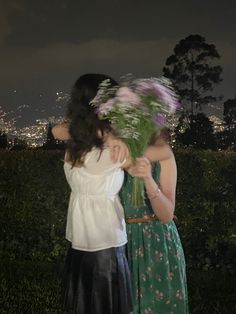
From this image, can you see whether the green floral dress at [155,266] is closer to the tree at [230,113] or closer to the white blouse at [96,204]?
the white blouse at [96,204]

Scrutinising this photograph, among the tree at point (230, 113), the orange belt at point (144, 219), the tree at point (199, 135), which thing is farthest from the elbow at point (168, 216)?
the tree at point (230, 113)

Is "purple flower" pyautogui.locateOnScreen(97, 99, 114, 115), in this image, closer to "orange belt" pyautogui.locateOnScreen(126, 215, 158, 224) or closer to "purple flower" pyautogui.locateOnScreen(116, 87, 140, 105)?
"purple flower" pyautogui.locateOnScreen(116, 87, 140, 105)

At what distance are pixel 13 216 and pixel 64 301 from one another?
13.6 feet

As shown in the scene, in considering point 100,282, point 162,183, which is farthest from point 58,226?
point 162,183

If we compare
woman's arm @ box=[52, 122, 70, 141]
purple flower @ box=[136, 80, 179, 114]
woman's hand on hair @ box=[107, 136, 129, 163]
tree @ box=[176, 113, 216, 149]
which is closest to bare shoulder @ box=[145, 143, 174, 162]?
woman's hand on hair @ box=[107, 136, 129, 163]

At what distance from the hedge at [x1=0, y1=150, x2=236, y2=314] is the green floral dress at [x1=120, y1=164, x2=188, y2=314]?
6.58ft

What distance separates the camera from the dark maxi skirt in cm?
278

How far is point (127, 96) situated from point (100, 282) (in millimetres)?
988

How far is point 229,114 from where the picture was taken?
786 inches

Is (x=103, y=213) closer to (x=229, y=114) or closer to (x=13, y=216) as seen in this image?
(x=13, y=216)

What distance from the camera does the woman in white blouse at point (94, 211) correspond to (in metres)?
2.71

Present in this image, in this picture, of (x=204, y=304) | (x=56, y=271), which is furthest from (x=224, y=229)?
(x=56, y=271)

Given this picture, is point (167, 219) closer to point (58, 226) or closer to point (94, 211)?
point (94, 211)

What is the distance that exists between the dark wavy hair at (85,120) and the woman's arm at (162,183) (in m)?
0.25
